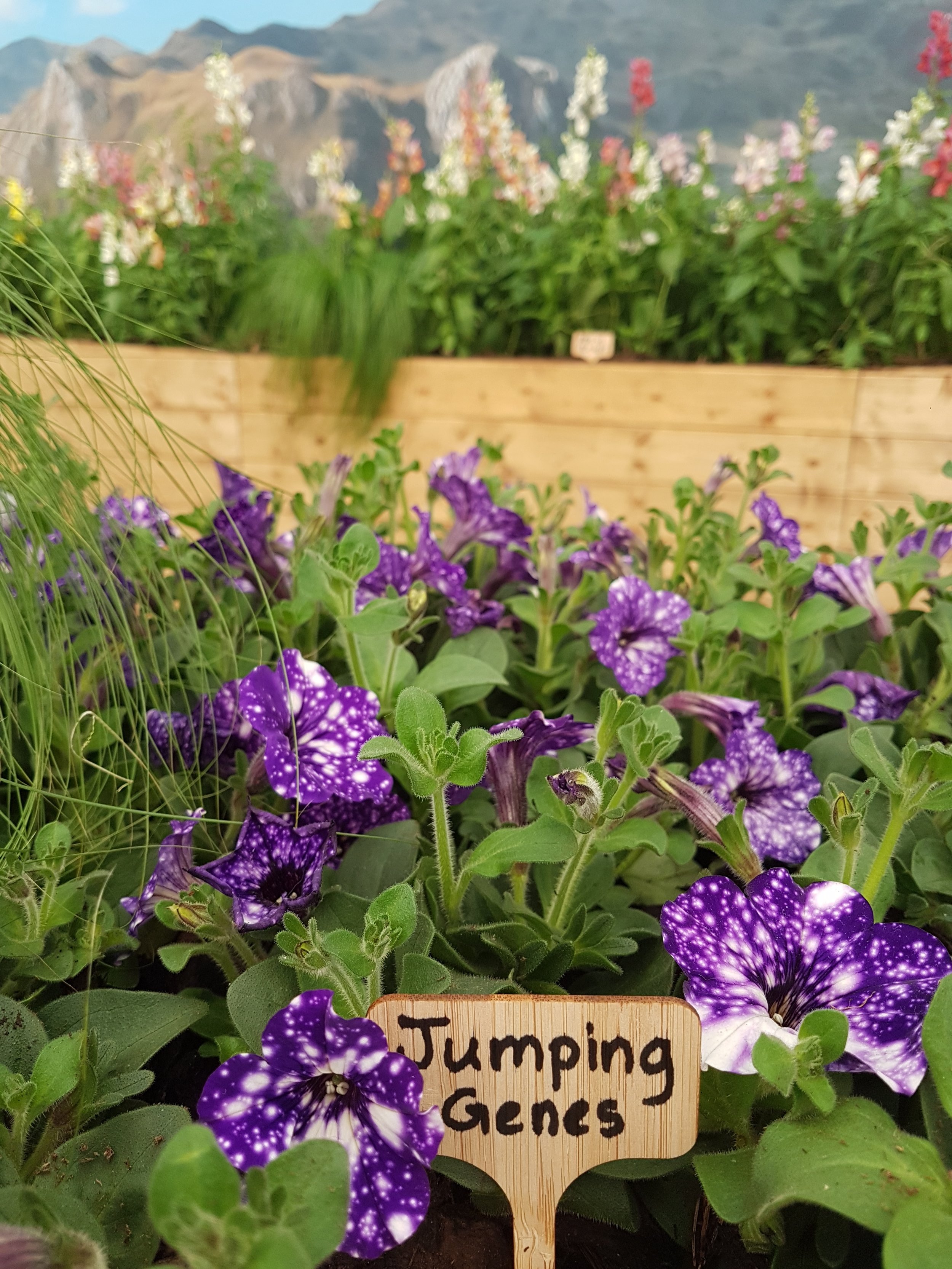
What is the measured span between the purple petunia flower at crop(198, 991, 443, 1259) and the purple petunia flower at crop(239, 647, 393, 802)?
0.13 m

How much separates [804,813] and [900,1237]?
0.87 ft

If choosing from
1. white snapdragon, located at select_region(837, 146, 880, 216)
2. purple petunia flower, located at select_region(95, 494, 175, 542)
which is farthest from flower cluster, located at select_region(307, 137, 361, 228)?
purple petunia flower, located at select_region(95, 494, 175, 542)

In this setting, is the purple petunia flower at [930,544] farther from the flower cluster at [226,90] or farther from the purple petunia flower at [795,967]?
the flower cluster at [226,90]

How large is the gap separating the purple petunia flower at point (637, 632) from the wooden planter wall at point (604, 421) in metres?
1.36

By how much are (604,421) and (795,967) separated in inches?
84.6

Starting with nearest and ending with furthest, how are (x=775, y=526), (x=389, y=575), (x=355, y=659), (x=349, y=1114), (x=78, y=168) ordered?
(x=349, y=1114) → (x=355, y=659) → (x=389, y=575) → (x=775, y=526) → (x=78, y=168)

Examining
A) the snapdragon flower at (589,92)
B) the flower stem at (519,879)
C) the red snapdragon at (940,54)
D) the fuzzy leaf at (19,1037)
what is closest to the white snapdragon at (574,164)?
the snapdragon flower at (589,92)

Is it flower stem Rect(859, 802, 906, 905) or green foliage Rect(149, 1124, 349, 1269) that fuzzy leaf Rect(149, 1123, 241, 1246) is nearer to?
green foliage Rect(149, 1124, 349, 1269)

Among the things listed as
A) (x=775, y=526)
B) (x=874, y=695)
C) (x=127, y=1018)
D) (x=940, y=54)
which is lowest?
(x=127, y=1018)

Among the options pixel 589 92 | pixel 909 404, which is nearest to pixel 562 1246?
pixel 909 404

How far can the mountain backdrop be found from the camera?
4.05m

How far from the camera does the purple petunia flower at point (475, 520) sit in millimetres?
785

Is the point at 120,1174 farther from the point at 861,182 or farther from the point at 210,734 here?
the point at 861,182

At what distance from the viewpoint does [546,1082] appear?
15.0 inches
